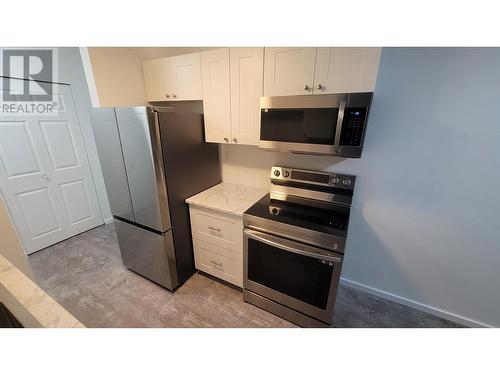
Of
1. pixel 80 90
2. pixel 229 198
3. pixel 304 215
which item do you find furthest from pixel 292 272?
pixel 80 90

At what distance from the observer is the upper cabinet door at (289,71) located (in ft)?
4.28

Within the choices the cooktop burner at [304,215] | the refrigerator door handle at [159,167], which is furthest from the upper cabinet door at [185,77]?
the cooktop burner at [304,215]

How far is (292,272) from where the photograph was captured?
1459mm

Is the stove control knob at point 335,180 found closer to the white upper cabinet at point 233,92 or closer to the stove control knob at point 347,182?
the stove control knob at point 347,182

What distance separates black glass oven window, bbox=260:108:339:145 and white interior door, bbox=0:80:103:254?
105 inches

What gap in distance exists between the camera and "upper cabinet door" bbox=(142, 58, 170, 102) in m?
1.93

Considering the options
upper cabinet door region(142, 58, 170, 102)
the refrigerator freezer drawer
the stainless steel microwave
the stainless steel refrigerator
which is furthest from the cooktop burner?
upper cabinet door region(142, 58, 170, 102)

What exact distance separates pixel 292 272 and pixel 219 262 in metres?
0.72

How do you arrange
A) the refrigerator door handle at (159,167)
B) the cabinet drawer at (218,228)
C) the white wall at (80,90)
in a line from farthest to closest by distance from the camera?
the white wall at (80,90)
the cabinet drawer at (218,228)
the refrigerator door handle at (159,167)

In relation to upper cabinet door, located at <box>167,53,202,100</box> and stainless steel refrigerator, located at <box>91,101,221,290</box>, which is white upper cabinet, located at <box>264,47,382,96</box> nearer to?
upper cabinet door, located at <box>167,53,202,100</box>

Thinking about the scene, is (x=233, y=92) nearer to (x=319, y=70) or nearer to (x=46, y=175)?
(x=319, y=70)

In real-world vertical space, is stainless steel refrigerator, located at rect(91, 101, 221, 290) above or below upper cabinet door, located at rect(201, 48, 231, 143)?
below

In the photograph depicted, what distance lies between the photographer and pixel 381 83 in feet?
4.77

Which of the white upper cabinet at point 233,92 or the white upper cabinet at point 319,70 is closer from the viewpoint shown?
the white upper cabinet at point 319,70
